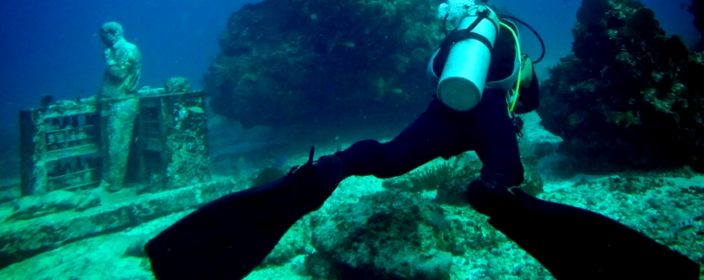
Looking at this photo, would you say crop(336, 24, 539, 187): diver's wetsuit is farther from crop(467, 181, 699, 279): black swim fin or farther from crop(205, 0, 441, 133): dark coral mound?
crop(205, 0, 441, 133): dark coral mound

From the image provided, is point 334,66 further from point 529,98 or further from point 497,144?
point 497,144

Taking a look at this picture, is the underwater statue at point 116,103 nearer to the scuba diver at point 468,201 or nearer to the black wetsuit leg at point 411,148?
the scuba diver at point 468,201

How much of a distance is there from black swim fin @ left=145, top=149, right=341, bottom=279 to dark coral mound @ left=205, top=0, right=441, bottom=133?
30.4 ft

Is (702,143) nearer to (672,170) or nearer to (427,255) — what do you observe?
(672,170)

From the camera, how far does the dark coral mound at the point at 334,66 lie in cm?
1149

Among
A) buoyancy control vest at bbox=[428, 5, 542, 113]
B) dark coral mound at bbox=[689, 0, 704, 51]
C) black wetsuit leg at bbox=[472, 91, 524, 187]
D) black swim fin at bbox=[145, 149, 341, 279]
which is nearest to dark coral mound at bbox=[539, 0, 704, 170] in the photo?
dark coral mound at bbox=[689, 0, 704, 51]

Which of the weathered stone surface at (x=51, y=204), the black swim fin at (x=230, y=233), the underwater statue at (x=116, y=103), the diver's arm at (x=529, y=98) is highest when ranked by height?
the underwater statue at (x=116, y=103)

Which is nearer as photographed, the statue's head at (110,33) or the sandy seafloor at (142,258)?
the sandy seafloor at (142,258)

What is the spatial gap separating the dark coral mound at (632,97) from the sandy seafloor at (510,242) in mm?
457

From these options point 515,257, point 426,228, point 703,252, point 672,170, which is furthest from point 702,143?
point 426,228

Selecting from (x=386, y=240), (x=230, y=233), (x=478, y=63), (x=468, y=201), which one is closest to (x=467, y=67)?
(x=478, y=63)

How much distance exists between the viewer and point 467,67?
303 cm

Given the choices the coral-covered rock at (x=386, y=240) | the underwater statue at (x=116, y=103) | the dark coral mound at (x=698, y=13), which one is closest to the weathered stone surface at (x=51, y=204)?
the underwater statue at (x=116, y=103)

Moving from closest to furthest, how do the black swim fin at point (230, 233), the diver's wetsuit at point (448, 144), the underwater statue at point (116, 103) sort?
the black swim fin at point (230, 233), the diver's wetsuit at point (448, 144), the underwater statue at point (116, 103)
